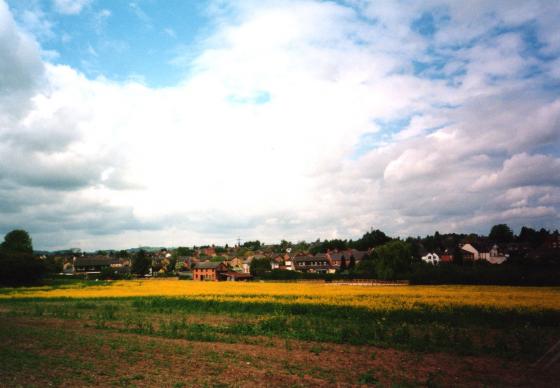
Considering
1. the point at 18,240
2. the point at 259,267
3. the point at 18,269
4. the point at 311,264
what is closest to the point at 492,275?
the point at 259,267

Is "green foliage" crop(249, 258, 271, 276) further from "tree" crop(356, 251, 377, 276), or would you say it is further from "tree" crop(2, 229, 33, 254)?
"tree" crop(2, 229, 33, 254)

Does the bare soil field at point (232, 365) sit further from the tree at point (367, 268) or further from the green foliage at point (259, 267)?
the green foliage at point (259, 267)

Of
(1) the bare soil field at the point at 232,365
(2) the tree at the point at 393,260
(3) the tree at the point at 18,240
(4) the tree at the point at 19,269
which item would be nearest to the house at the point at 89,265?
(3) the tree at the point at 18,240

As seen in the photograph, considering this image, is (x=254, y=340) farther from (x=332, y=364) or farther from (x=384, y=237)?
(x=384, y=237)

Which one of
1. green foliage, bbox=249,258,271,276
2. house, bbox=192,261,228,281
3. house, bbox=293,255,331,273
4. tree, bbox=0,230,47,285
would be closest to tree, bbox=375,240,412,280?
green foliage, bbox=249,258,271,276

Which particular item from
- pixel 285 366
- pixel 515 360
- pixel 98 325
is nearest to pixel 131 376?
pixel 285 366

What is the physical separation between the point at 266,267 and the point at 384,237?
2792 inches

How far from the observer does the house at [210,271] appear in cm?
10262

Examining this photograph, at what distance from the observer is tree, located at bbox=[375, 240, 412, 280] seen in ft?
228

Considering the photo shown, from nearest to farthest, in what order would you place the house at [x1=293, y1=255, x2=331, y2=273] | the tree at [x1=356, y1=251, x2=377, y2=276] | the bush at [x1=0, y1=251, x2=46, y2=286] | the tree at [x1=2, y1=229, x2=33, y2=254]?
the bush at [x1=0, y1=251, x2=46, y2=286]
the tree at [x1=356, y1=251, x2=377, y2=276]
the tree at [x1=2, y1=229, x2=33, y2=254]
the house at [x1=293, y1=255, x2=331, y2=273]

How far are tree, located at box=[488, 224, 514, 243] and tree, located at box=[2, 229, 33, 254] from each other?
191 metres

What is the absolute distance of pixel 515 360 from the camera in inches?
571

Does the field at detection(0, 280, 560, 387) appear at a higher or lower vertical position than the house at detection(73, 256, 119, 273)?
higher

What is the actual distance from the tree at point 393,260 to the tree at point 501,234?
12926 cm
